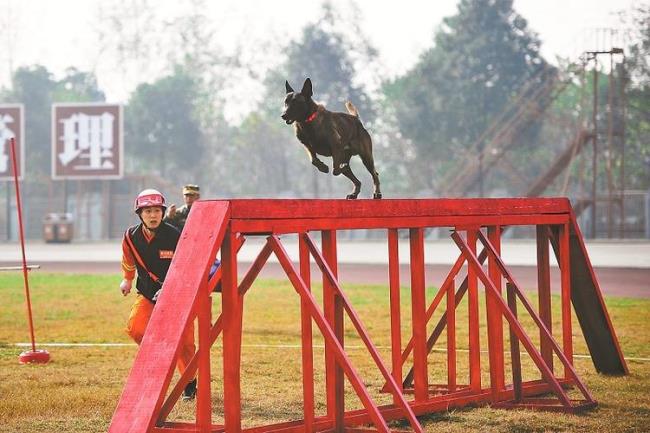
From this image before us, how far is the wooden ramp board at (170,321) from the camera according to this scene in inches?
245

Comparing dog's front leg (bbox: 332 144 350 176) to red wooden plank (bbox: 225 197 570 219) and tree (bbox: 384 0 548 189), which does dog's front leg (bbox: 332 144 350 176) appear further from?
tree (bbox: 384 0 548 189)

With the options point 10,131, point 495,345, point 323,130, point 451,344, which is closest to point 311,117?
point 323,130

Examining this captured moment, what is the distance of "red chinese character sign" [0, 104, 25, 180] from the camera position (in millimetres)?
60031

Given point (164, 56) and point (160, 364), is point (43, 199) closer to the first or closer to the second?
point (164, 56)

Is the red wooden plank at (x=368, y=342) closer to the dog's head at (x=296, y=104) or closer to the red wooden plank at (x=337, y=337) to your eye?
the red wooden plank at (x=337, y=337)

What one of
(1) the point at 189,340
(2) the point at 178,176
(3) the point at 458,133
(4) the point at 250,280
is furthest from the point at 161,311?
(2) the point at 178,176

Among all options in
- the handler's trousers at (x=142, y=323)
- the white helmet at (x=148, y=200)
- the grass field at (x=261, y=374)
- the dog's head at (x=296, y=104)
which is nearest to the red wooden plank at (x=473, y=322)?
the grass field at (x=261, y=374)

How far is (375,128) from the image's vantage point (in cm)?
7844

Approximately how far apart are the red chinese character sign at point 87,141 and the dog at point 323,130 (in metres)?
50.5

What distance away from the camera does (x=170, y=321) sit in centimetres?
650

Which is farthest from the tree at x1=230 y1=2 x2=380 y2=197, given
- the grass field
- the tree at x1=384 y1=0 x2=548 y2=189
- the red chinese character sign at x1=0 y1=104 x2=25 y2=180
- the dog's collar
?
the dog's collar

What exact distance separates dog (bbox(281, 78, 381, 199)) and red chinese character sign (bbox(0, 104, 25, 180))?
173 ft

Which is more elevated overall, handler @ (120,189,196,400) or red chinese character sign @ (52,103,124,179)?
red chinese character sign @ (52,103,124,179)

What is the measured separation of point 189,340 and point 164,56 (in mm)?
82420
